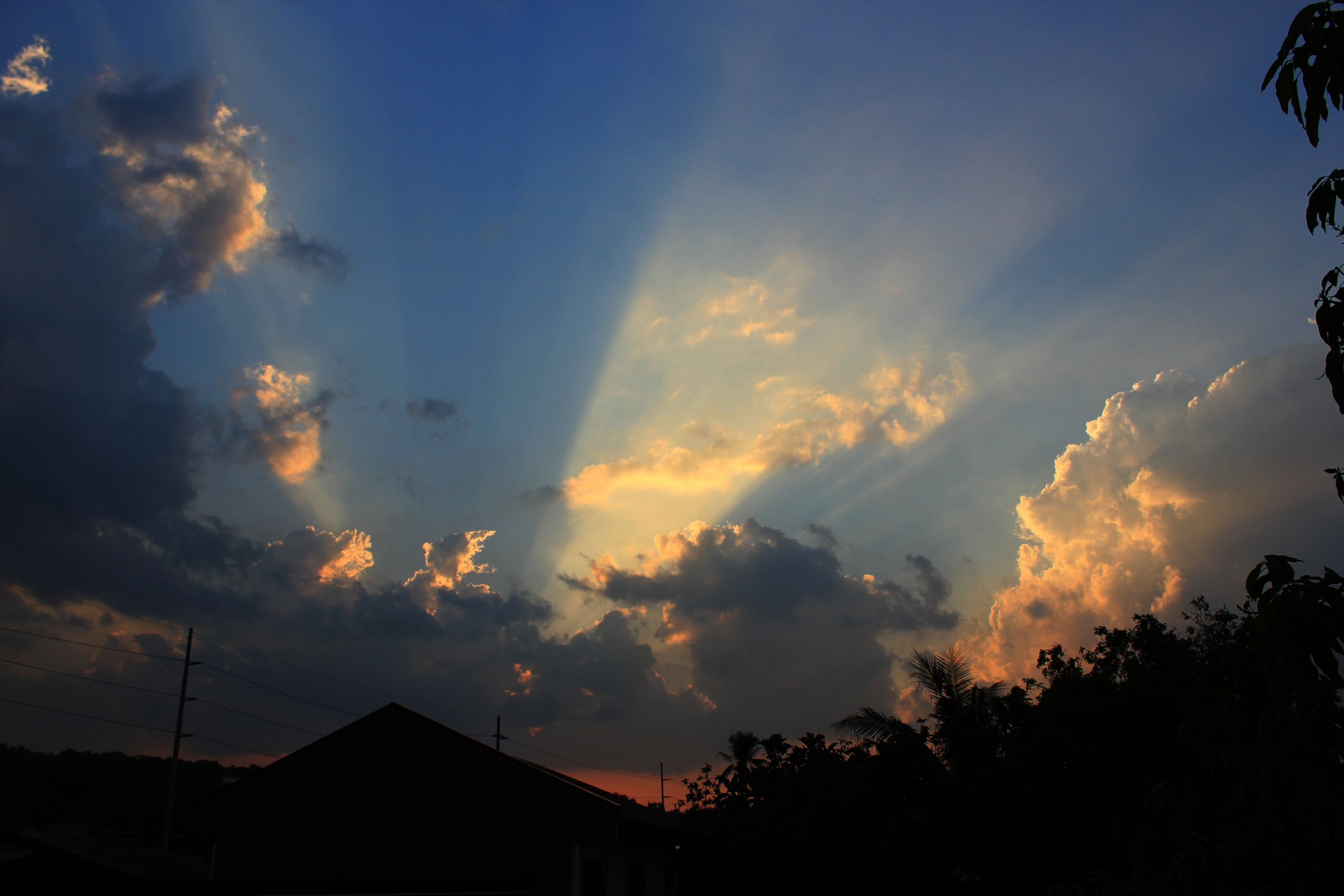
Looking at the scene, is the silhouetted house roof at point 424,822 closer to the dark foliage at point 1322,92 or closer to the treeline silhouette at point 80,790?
the dark foliage at point 1322,92

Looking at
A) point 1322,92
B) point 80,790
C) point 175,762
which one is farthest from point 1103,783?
point 80,790

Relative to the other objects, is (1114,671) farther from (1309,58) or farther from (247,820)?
(247,820)

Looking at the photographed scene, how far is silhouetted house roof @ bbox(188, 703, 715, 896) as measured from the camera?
21969mm

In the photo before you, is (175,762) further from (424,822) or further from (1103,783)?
(1103,783)

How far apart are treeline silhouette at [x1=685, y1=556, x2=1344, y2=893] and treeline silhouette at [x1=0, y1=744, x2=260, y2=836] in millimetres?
63716

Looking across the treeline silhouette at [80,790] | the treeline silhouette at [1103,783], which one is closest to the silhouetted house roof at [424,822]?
the treeline silhouette at [1103,783]

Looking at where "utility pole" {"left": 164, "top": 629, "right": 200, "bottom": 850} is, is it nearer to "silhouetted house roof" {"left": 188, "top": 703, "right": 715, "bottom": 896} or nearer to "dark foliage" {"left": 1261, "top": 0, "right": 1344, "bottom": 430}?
"silhouetted house roof" {"left": 188, "top": 703, "right": 715, "bottom": 896}

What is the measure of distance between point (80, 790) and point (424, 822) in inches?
2775

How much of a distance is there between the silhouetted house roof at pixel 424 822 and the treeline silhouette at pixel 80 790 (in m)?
50.5

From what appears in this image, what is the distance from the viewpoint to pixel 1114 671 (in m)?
23.7

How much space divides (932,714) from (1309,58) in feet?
89.6

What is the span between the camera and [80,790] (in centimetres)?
7200

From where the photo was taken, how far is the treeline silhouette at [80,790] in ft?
227

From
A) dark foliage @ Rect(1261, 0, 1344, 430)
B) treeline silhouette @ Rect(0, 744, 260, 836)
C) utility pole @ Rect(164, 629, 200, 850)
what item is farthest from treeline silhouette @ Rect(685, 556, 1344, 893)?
treeline silhouette @ Rect(0, 744, 260, 836)
